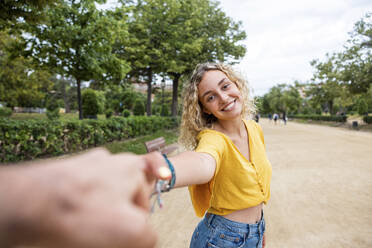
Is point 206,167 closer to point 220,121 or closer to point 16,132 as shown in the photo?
point 220,121

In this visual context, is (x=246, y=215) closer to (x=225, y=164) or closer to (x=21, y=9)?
(x=225, y=164)

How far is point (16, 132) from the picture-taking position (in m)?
6.75

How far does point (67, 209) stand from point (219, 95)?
126 centimetres

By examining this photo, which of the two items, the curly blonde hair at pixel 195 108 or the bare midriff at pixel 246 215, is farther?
the curly blonde hair at pixel 195 108

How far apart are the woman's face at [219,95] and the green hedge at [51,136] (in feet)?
24.9

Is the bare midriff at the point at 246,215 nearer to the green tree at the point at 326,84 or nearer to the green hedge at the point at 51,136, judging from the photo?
the green hedge at the point at 51,136

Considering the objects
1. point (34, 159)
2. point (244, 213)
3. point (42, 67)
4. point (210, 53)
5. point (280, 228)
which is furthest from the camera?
point (210, 53)

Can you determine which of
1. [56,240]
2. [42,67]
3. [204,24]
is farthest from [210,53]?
[56,240]

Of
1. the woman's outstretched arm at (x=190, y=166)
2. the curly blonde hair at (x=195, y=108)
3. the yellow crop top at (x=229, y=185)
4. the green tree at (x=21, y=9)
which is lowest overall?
the yellow crop top at (x=229, y=185)

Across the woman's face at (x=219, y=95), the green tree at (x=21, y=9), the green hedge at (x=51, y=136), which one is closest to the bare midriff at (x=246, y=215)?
the woman's face at (x=219, y=95)

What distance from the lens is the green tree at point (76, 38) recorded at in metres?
9.22

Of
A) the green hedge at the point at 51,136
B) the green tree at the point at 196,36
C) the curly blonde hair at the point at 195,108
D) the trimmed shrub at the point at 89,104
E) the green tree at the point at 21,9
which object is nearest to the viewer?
the curly blonde hair at the point at 195,108

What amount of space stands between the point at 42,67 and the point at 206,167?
12.2m

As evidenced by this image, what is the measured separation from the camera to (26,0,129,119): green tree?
9.22 m
